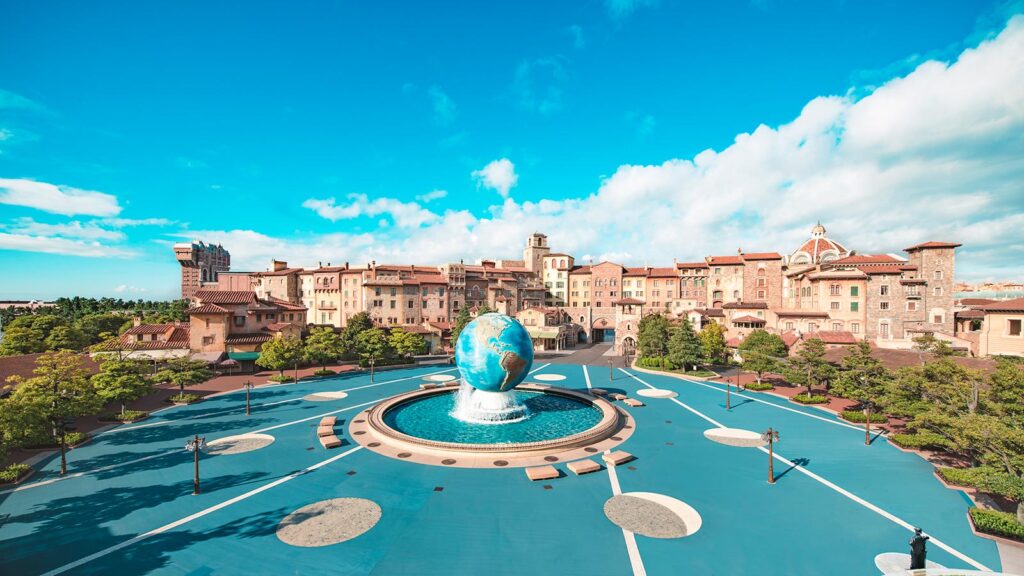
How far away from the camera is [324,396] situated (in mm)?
→ 34625

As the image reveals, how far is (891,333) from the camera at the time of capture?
5712 cm

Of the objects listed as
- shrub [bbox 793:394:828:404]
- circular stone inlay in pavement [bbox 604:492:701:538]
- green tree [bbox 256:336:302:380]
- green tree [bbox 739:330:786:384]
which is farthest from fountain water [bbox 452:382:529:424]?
green tree [bbox 739:330:786:384]

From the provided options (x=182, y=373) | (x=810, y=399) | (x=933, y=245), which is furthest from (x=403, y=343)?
(x=933, y=245)

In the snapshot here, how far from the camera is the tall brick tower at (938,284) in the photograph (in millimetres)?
54688

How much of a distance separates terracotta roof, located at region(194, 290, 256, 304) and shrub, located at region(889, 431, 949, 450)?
65.5 m

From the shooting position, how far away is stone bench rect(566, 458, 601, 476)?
19453 millimetres

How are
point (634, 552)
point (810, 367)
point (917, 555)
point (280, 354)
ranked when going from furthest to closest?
point (280, 354) < point (810, 367) < point (634, 552) < point (917, 555)

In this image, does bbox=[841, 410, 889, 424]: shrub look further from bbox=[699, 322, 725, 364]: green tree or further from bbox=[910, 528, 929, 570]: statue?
bbox=[699, 322, 725, 364]: green tree

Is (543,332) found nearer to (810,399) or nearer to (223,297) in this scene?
(810,399)

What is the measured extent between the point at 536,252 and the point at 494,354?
240 feet

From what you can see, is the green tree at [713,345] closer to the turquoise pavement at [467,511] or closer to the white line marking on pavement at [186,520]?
the turquoise pavement at [467,511]

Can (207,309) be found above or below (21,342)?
above

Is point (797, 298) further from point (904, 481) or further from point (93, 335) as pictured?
point (93, 335)

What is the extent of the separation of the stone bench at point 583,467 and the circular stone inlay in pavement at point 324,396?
23363 mm
